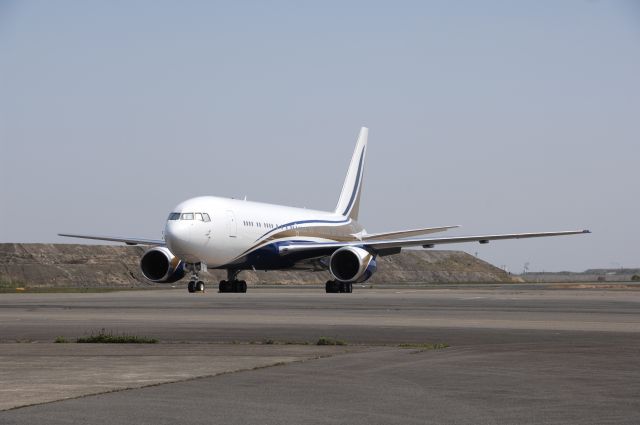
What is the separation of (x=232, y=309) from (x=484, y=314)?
7.29 metres

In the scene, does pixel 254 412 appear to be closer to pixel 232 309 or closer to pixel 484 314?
pixel 484 314

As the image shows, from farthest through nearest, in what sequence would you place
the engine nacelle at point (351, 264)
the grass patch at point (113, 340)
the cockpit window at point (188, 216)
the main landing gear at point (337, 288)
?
the main landing gear at point (337, 288) < the engine nacelle at point (351, 264) < the cockpit window at point (188, 216) < the grass patch at point (113, 340)

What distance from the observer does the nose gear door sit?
150ft

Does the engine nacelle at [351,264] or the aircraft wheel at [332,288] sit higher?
the engine nacelle at [351,264]

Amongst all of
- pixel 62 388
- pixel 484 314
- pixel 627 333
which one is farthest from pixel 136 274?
pixel 62 388

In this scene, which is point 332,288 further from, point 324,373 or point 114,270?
point 324,373

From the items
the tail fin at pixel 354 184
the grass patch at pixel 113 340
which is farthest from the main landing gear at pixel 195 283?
the grass patch at pixel 113 340

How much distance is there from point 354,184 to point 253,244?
673 inches

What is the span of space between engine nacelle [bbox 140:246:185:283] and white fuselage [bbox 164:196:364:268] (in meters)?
2.61

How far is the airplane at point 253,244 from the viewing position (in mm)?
44312

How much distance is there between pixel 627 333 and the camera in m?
19.5

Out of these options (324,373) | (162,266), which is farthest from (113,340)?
(162,266)

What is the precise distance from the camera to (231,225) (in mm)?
45969

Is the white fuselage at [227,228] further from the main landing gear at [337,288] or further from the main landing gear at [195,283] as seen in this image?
the main landing gear at [337,288]
